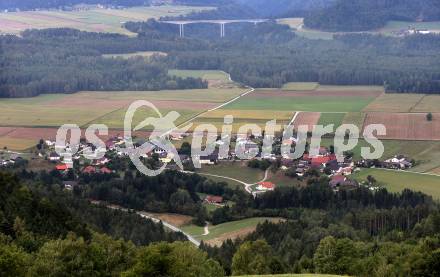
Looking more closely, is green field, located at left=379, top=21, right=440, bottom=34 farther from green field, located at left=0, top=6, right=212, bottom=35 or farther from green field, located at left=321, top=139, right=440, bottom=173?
green field, located at left=321, top=139, right=440, bottom=173

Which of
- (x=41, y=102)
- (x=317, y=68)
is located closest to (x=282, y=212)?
(x=41, y=102)

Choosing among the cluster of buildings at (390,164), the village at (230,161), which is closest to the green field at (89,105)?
the village at (230,161)

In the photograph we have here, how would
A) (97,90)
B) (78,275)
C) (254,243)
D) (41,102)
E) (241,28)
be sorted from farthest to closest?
(241,28), (97,90), (41,102), (254,243), (78,275)

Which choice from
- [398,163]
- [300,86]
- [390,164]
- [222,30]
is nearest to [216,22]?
[222,30]

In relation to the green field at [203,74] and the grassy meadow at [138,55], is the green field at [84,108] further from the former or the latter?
the grassy meadow at [138,55]

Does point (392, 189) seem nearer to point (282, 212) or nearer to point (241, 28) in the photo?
point (282, 212)
